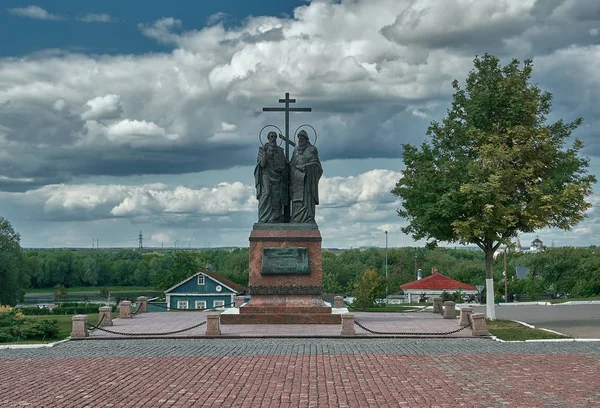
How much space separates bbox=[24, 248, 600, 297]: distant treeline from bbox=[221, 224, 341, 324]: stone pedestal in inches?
1418

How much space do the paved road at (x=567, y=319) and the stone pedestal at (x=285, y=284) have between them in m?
6.98

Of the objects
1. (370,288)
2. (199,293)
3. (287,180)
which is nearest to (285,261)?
(287,180)

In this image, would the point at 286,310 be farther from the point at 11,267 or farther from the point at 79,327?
the point at 11,267

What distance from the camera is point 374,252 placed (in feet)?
396

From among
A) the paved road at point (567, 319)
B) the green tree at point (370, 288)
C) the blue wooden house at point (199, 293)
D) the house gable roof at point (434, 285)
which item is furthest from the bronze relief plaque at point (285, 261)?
the house gable roof at point (434, 285)

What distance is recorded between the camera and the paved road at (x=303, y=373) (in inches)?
481

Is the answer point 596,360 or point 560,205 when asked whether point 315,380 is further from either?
point 560,205

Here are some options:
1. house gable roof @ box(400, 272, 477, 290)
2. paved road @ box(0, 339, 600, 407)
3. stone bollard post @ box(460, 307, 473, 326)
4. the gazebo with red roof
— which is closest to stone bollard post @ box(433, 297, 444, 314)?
stone bollard post @ box(460, 307, 473, 326)

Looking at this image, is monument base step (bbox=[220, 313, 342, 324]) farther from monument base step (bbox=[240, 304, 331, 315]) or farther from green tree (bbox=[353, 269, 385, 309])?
green tree (bbox=[353, 269, 385, 309])

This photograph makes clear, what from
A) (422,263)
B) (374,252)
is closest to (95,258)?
(374,252)

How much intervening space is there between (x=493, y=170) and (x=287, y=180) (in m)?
6.43

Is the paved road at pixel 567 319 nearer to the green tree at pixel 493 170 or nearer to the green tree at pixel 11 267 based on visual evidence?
the green tree at pixel 493 170

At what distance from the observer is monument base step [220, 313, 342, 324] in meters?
23.0

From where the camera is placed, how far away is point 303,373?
14.6 meters
